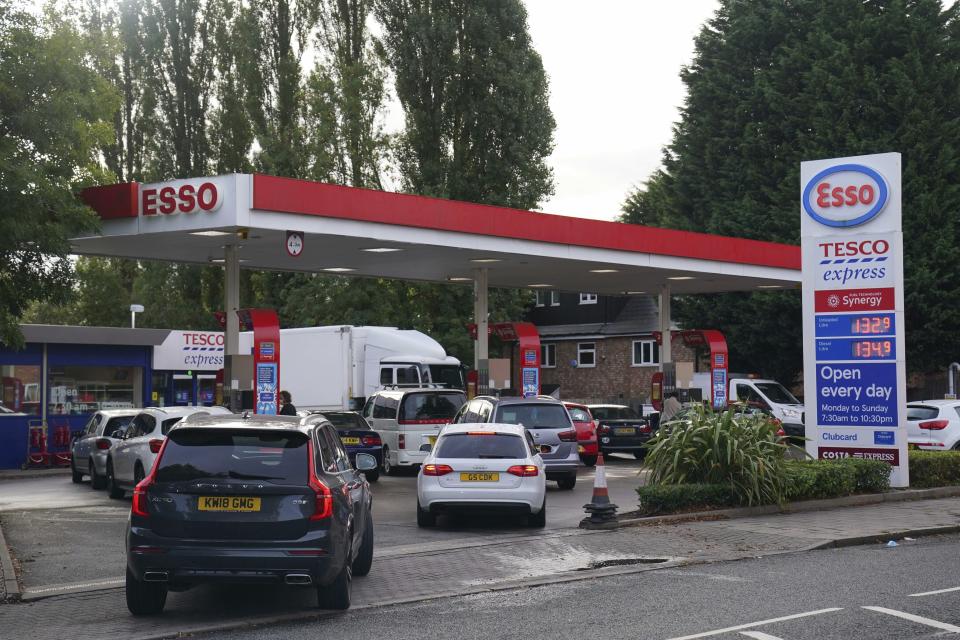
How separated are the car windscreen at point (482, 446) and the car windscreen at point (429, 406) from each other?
357 inches

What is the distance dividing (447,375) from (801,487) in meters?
18.5

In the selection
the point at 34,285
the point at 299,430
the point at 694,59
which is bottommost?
the point at 299,430

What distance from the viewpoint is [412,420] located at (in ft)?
81.9

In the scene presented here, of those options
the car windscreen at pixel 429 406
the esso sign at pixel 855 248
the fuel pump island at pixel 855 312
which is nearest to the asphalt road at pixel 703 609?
the fuel pump island at pixel 855 312

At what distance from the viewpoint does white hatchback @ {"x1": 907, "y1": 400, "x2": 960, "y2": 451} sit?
82.6 ft

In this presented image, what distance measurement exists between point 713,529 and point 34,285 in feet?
34.9

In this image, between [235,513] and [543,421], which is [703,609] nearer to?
[235,513]

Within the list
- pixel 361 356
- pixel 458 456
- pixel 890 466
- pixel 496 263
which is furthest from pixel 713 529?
pixel 361 356

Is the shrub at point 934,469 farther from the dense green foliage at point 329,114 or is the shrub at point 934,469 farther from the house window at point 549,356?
the house window at point 549,356

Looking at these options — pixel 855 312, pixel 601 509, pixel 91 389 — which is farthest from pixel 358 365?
pixel 601 509

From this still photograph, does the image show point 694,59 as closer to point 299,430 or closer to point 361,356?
point 361,356

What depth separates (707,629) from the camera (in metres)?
8.80

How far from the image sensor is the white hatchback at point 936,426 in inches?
991

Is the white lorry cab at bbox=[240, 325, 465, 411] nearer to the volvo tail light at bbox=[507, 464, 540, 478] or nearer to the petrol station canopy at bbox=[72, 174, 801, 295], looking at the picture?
the petrol station canopy at bbox=[72, 174, 801, 295]
